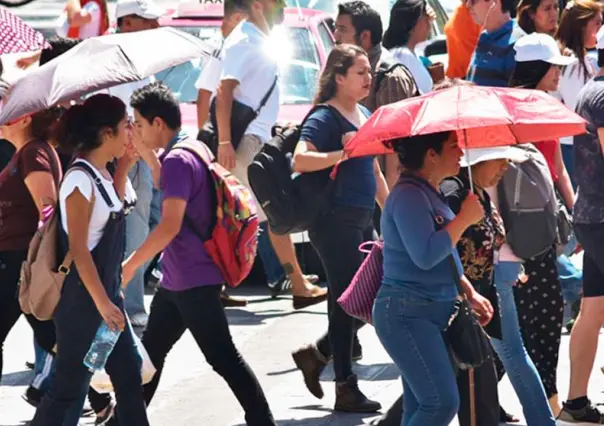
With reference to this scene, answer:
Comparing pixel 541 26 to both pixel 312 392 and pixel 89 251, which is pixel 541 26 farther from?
pixel 89 251

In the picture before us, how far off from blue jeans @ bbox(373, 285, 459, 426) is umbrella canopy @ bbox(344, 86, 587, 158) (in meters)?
0.63

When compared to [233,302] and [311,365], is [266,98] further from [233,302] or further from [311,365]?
[311,365]

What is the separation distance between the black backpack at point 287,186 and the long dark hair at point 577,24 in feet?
7.86

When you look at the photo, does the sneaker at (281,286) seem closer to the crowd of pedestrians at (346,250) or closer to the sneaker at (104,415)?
the crowd of pedestrians at (346,250)

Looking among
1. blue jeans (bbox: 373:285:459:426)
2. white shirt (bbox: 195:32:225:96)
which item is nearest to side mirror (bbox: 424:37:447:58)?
white shirt (bbox: 195:32:225:96)

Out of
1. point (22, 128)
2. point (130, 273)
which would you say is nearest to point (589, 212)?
point (130, 273)

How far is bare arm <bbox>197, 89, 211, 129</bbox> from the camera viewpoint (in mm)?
11078

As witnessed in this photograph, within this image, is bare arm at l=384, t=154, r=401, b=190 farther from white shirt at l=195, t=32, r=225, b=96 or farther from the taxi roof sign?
the taxi roof sign

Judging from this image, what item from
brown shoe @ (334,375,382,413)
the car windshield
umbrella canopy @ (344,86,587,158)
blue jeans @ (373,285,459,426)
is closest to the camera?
umbrella canopy @ (344,86,587,158)

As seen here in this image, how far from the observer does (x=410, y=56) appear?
10445 millimetres

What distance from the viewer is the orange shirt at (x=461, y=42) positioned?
40.2ft

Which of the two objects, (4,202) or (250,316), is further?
(250,316)

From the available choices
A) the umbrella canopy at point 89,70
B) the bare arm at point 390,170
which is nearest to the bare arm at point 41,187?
the umbrella canopy at point 89,70

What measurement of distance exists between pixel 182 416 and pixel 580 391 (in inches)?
78.1
